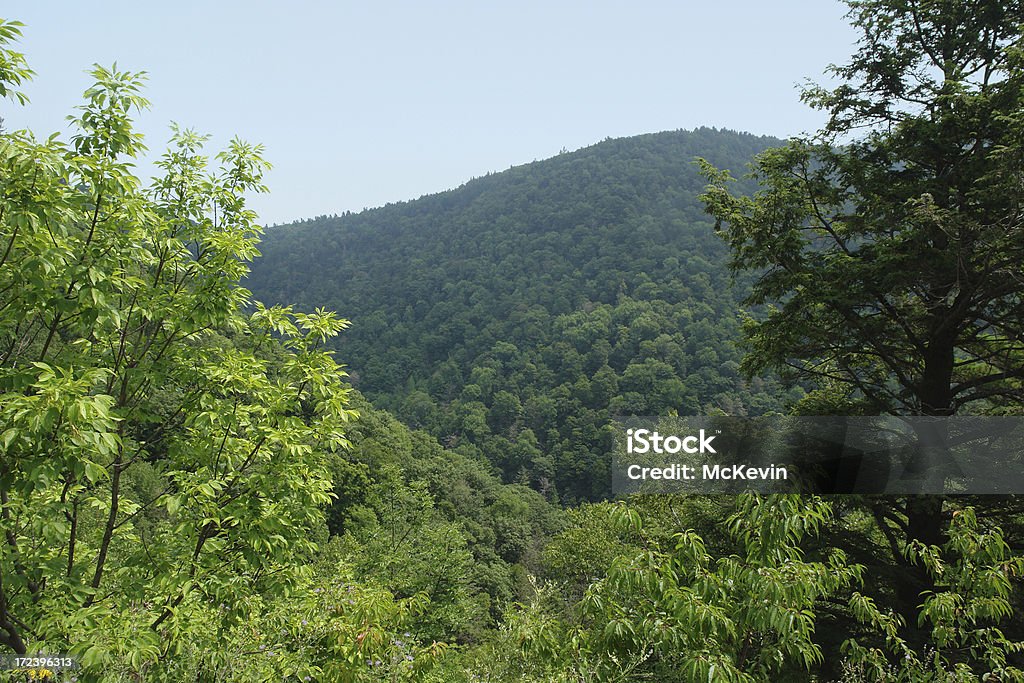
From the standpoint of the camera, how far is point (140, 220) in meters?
4.27

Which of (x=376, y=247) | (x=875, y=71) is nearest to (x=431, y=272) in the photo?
(x=376, y=247)

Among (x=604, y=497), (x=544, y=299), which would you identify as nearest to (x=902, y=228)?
(x=604, y=497)

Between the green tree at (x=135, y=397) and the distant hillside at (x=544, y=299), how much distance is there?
48847 mm

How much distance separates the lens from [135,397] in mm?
4758

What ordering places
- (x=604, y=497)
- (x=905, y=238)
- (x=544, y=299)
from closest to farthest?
(x=905, y=238) → (x=604, y=497) → (x=544, y=299)

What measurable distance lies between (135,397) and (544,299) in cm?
10361

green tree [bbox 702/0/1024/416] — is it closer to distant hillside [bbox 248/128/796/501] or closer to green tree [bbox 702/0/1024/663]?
green tree [bbox 702/0/1024/663]

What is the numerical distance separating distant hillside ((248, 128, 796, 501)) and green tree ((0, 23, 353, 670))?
48.8m

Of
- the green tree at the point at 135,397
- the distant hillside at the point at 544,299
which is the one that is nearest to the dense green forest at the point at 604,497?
the green tree at the point at 135,397

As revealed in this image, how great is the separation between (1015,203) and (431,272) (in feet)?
394

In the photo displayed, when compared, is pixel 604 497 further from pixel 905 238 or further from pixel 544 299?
pixel 544 299

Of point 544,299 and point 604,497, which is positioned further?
point 544,299

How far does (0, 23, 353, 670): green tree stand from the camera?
3584 mm

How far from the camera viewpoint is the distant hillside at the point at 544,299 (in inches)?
3034
